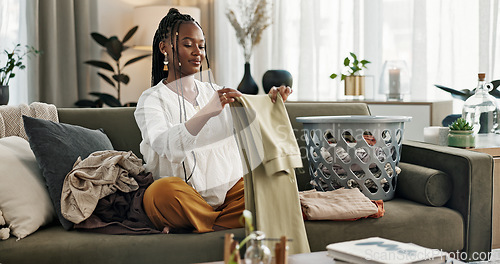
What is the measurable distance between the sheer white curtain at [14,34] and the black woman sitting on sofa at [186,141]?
6.32 ft

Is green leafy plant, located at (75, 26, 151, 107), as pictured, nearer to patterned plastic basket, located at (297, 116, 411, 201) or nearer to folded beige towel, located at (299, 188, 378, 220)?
patterned plastic basket, located at (297, 116, 411, 201)

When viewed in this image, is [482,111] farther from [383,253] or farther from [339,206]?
[383,253]

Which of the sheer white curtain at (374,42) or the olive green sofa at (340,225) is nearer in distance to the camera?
the olive green sofa at (340,225)

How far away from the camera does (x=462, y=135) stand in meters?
2.13

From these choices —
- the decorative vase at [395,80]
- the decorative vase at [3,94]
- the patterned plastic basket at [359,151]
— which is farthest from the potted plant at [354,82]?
the decorative vase at [3,94]

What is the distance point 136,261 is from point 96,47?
274 cm

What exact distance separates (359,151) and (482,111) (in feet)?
2.33

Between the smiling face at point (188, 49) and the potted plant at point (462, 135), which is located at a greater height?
the smiling face at point (188, 49)

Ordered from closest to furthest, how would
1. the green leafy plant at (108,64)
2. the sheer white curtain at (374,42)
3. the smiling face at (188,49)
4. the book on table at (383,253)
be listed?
the book on table at (383,253) → the smiling face at (188,49) → the sheer white curtain at (374,42) → the green leafy plant at (108,64)

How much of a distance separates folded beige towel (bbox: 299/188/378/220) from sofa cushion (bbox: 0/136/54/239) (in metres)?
0.89

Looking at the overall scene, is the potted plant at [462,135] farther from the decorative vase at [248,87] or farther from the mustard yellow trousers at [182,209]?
the decorative vase at [248,87]

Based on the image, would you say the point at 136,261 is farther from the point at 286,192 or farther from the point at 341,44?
the point at 341,44

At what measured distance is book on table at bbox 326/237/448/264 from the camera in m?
1.07

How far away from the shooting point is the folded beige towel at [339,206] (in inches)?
69.8
